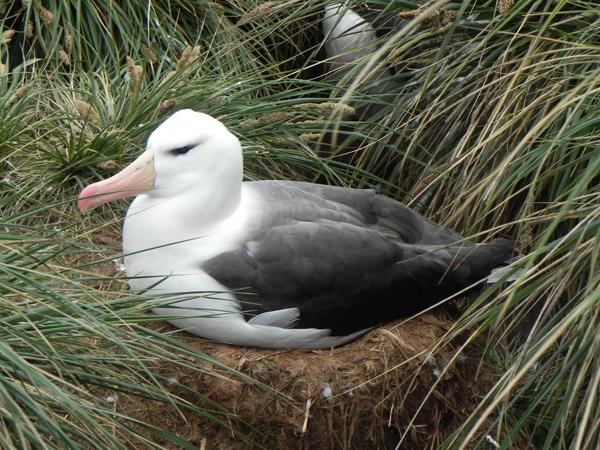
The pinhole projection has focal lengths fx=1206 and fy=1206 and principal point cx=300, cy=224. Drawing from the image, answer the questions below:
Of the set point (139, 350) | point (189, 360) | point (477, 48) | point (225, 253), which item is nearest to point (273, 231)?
point (225, 253)

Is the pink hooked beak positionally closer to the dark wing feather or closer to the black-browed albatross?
the black-browed albatross

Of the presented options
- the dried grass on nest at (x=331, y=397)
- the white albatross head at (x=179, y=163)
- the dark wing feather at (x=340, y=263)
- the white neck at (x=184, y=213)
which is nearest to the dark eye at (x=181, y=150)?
the white albatross head at (x=179, y=163)

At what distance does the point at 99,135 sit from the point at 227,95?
84 centimetres

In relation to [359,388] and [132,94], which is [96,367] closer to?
[359,388]

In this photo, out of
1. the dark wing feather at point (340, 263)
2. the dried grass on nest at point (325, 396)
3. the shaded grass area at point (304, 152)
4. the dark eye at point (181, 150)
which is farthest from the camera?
the dark eye at point (181, 150)

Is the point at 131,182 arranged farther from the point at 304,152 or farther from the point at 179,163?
the point at 304,152

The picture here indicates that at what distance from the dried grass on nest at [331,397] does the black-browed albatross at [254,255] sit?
0.27 ft

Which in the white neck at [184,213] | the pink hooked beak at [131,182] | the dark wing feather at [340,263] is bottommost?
the dark wing feather at [340,263]

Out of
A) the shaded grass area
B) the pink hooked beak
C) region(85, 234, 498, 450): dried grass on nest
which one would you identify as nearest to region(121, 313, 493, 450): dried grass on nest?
region(85, 234, 498, 450): dried grass on nest

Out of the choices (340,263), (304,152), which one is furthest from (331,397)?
(304,152)

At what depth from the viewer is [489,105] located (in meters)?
4.91

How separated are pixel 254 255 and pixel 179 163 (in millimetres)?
455

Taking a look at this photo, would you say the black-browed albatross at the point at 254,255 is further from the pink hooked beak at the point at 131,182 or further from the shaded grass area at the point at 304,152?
the shaded grass area at the point at 304,152

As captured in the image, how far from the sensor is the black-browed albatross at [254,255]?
4.33 metres
